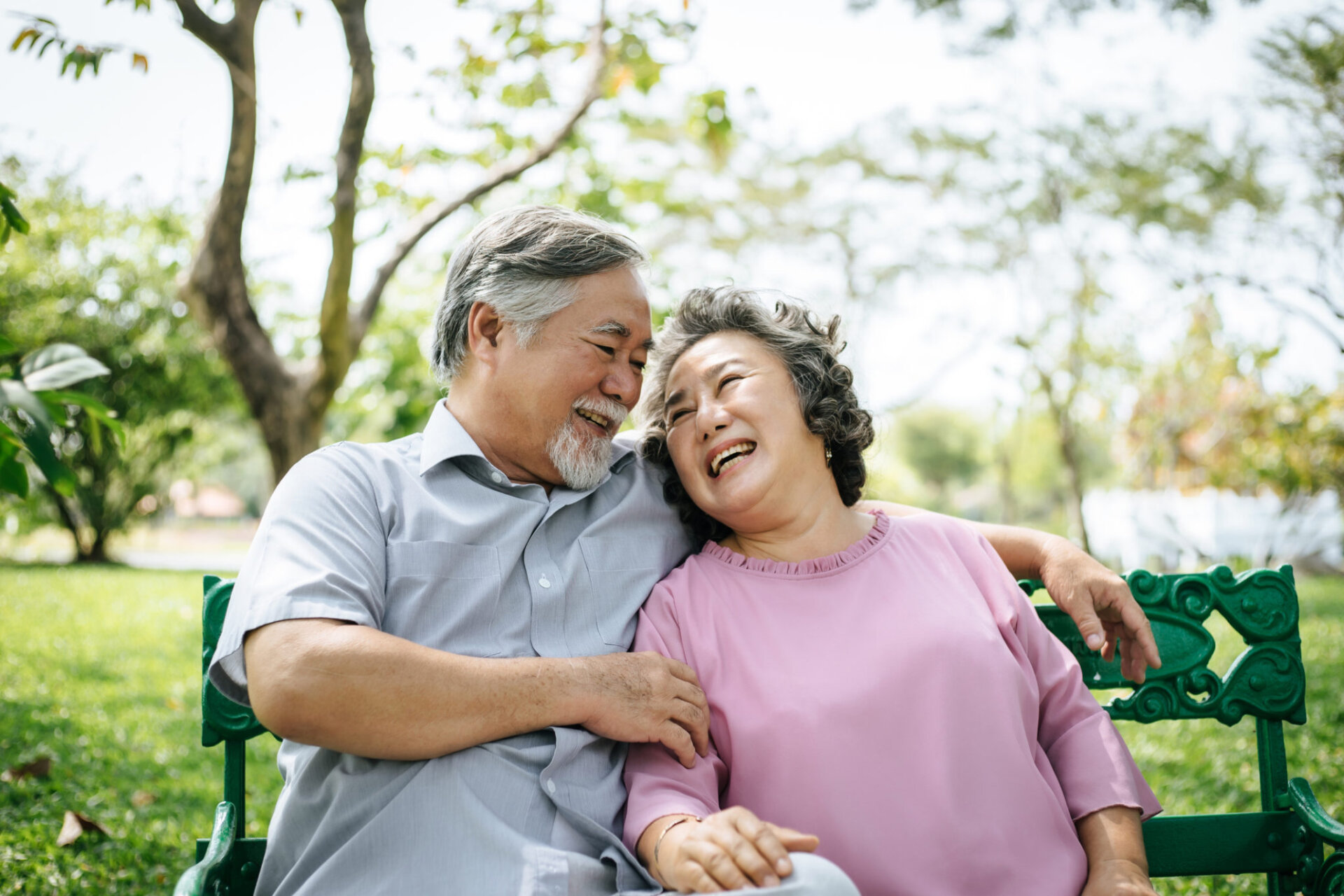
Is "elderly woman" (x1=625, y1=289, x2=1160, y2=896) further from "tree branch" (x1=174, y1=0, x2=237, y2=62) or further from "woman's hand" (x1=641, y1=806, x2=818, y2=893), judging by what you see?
"tree branch" (x1=174, y1=0, x2=237, y2=62)

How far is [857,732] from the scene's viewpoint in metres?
1.99

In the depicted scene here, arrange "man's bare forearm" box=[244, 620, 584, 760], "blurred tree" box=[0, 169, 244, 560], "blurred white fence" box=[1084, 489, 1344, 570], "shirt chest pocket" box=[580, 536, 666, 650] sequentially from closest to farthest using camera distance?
"man's bare forearm" box=[244, 620, 584, 760], "shirt chest pocket" box=[580, 536, 666, 650], "blurred white fence" box=[1084, 489, 1344, 570], "blurred tree" box=[0, 169, 244, 560]

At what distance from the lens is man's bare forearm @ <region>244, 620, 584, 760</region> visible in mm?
1725

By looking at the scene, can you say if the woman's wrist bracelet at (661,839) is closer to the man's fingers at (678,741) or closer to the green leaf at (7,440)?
the man's fingers at (678,741)

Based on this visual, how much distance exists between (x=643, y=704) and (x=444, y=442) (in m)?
0.84

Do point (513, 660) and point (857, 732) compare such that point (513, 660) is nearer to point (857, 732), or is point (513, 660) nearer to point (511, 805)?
point (511, 805)

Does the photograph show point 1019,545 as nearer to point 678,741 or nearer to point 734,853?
point 678,741

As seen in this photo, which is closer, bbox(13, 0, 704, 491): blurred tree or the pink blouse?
the pink blouse

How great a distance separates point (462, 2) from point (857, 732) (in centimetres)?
529

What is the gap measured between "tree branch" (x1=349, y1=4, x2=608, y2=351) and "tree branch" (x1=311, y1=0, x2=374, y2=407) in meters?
0.18

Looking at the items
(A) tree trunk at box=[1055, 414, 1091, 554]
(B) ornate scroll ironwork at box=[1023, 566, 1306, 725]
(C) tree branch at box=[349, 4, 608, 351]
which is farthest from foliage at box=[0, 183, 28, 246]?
(A) tree trunk at box=[1055, 414, 1091, 554]

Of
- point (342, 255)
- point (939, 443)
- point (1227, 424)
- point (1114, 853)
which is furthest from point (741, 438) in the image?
point (939, 443)

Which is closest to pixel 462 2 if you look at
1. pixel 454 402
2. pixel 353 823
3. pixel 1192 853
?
pixel 454 402

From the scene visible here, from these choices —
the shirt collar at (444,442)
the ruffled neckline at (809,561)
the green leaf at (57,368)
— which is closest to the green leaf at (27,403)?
the green leaf at (57,368)
